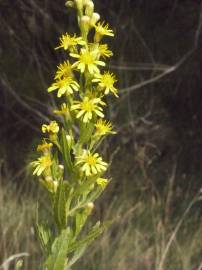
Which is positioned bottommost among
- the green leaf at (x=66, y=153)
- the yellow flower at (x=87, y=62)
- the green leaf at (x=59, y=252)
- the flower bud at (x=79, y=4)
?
the green leaf at (x=59, y=252)

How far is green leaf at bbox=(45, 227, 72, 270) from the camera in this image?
1269 millimetres

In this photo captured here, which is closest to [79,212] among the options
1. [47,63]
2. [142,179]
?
[142,179]

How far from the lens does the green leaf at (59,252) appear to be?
127 cm

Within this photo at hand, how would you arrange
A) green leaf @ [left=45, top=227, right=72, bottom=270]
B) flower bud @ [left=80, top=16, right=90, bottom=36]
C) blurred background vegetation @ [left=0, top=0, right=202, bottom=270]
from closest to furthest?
green leaf @ [left=45, top=227, right=72, bottom=270] < flower bud @ [left=80, top=16, right=90, bottom=36] < blurred background vegetation @ [left=0, top=0, right=202, bottom=270]

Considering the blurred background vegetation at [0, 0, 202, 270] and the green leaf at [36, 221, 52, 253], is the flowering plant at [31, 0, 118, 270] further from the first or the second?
the blurred background vegetation at [0, 0, 202, 270]

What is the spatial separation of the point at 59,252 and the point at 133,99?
300cm

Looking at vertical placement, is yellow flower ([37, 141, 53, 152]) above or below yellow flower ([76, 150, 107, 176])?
above

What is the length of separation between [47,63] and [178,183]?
1.42 m

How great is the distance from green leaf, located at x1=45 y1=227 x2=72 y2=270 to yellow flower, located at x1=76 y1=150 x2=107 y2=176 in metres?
0.14

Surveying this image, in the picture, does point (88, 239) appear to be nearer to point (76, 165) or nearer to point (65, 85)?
point (76, 165)

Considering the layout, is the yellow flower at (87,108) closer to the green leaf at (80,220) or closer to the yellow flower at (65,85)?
the yellow flower at (65,85)

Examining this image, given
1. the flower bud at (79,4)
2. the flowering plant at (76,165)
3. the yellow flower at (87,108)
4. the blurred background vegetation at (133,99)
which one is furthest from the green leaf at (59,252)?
the blurred background vegetation at (133,99)

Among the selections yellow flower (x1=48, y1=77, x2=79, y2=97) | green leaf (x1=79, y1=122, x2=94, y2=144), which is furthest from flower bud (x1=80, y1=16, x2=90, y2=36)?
green leaf (x1=79, y1=122, x2=94, y2=144)

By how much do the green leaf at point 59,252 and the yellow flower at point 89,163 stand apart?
138 mm
